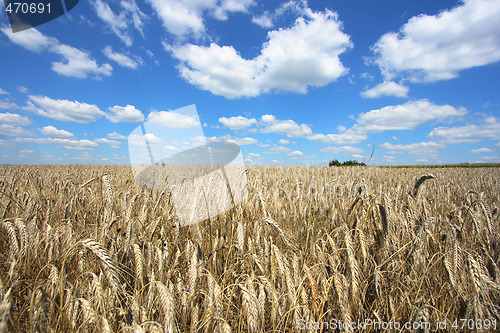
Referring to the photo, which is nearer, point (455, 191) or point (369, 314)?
point (369, 314)

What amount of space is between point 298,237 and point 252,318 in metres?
1.37

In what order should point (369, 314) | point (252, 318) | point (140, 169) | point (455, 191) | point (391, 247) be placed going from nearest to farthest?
point (252, 318), point (369, 314), point (391, 247), point (455, 191), point (140, 169)

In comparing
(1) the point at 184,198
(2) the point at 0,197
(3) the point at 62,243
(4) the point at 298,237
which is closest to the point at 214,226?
(1) the point at 184,198

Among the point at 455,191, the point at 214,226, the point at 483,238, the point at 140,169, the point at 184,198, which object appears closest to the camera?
the point at 483,238

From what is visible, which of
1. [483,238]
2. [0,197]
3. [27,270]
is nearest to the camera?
[27,270]

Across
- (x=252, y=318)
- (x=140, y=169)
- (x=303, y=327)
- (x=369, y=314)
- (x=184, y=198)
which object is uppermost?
(x=140, y=169)

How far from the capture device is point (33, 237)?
203 centimetres

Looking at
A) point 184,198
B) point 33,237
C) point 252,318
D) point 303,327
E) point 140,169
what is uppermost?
point 140,169

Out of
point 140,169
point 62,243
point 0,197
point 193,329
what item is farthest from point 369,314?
point 140,169

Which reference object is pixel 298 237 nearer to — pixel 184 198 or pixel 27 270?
pixel 184 198

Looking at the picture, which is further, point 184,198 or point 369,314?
point 184,198

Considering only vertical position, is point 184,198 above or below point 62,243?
above

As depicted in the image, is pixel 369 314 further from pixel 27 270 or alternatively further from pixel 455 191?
pixel 455 191

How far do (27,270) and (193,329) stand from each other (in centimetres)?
156
